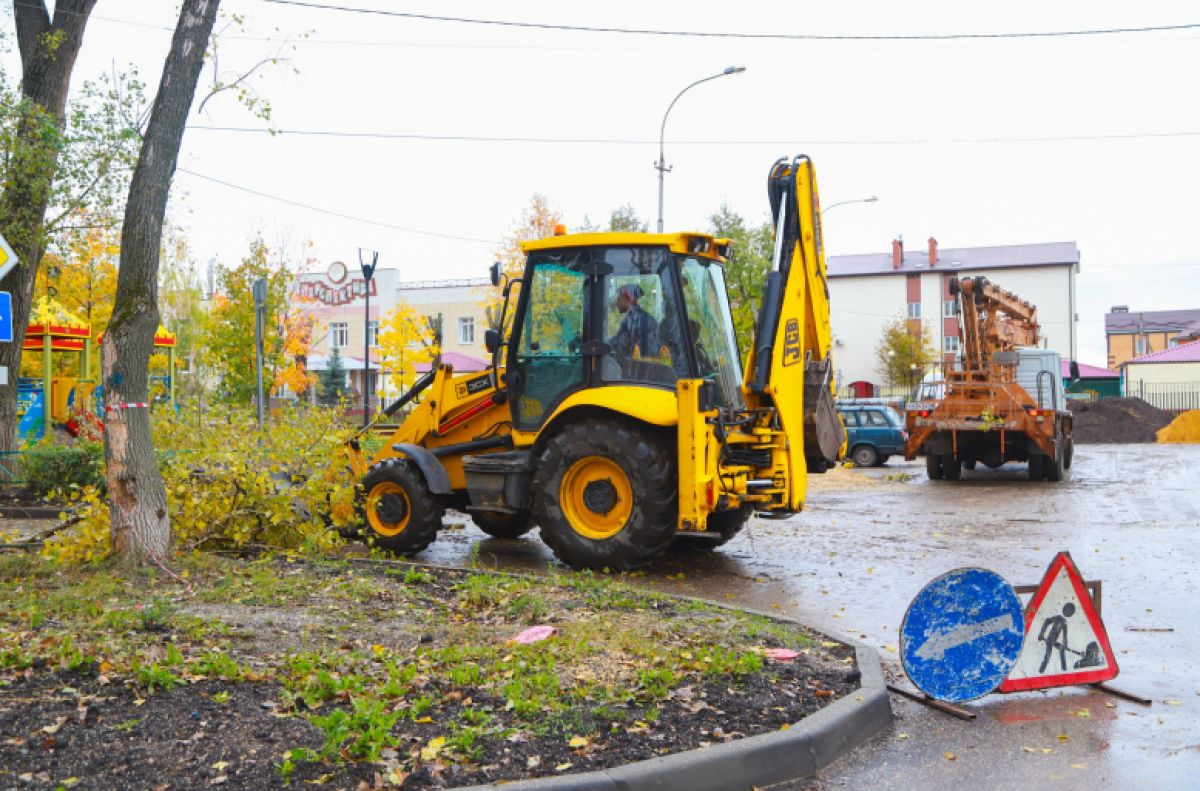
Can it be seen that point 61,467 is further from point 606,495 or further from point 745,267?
point 745,267

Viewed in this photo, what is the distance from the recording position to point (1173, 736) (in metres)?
5.29

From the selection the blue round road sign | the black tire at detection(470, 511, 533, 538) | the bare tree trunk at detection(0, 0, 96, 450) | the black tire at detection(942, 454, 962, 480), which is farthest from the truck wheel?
the black tire at detection(942, 454, 962, 480)

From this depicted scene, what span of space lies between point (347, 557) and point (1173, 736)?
6624 millimetres

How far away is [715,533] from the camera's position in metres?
11.0

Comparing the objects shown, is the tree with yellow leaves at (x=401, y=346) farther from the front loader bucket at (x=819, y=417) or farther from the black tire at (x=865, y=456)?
the front loader bucket at (x=819, y=417)

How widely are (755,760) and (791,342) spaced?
6.00m

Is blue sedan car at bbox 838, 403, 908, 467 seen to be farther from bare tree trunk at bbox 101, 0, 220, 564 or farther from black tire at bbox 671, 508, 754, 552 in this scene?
bare tree trunk at bbox 101, 0, 220, 564

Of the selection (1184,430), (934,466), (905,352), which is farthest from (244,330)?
(905,352)

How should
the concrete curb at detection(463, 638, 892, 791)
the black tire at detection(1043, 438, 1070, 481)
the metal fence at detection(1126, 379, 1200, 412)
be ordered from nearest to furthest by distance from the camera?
the concrete curb at detection(463, 638, 892, 791)
the black tire at detection(1043, 438, 1070, 481)
the metal fence at detection(1126, 379, 1200, 412)

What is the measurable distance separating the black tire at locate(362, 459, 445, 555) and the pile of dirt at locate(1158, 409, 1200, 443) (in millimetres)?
37554

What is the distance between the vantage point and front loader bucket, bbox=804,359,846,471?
1036cm

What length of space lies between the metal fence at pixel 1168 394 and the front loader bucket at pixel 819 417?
4520cm

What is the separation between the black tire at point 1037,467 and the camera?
823 inches

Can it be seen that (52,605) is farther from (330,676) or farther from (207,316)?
(207,316)
